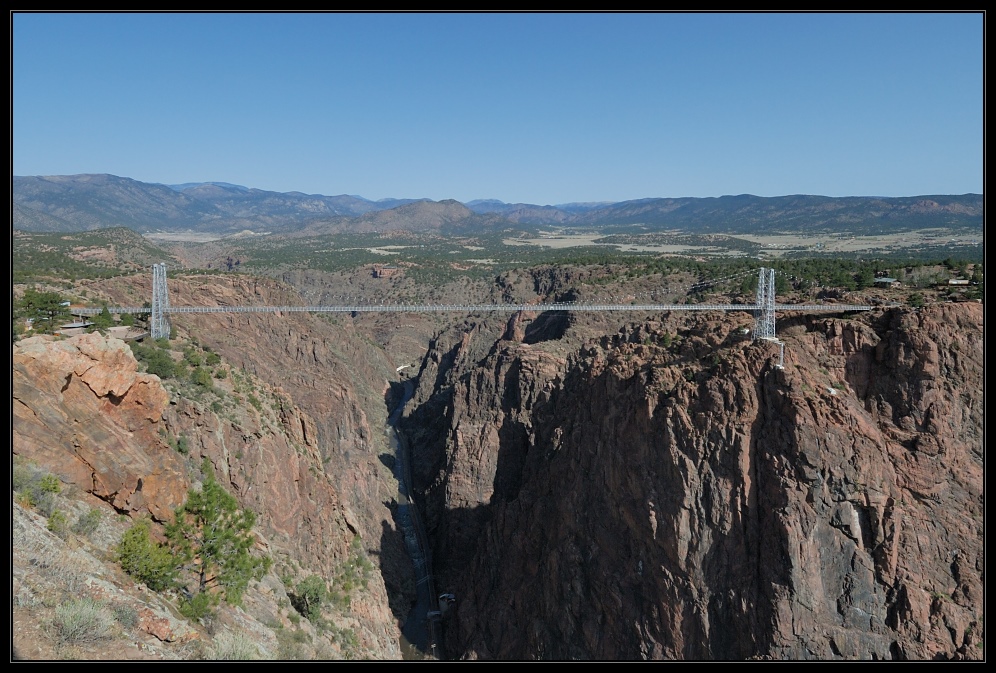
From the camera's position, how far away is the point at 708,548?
24.1 m

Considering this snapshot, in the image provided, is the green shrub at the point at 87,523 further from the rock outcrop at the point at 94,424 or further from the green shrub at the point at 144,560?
the rock outcrop at the point at 94,424

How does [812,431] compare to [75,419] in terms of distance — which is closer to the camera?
[75,419]

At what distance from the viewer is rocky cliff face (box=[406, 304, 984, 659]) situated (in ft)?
71.8

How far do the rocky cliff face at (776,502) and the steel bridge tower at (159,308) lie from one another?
25.9 metres

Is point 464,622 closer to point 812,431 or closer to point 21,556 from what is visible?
point 812,431

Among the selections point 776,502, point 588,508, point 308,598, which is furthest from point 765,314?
point 308,598

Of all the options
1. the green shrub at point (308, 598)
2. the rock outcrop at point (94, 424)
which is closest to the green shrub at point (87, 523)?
the rock outcrop at point (94, 424)

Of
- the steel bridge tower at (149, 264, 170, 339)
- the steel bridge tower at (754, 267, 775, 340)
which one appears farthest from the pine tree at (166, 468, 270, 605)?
the steel bridge tower at (149, 264, 170, 339)

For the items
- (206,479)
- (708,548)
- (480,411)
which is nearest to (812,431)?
(708,548)

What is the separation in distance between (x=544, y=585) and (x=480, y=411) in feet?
84.9

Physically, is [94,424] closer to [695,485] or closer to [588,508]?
[695,485]

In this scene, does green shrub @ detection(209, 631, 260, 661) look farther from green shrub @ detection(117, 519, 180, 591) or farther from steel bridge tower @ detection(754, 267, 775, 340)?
steel bridge tower @ detection(754, 267, 775, 340)

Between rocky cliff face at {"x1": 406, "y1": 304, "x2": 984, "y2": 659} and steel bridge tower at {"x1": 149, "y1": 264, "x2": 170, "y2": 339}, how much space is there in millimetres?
25903

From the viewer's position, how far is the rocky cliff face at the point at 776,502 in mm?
21875
